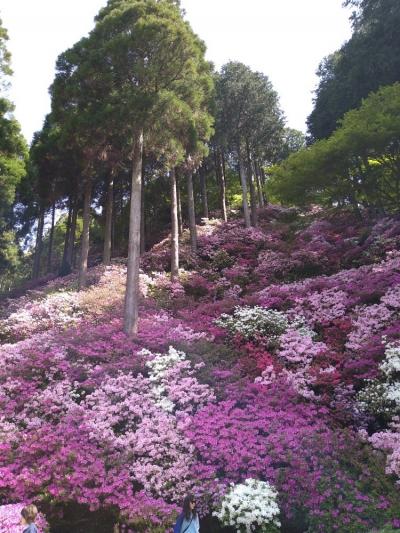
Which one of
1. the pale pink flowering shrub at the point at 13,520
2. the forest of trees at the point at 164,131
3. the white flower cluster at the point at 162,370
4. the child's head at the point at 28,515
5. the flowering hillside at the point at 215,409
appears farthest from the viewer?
the forest of trees at the point at 164,131

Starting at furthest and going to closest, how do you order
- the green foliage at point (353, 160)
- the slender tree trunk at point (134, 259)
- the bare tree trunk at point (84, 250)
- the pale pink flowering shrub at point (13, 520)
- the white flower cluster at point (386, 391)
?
the bare tree trunk at point (84, 250) < the green foliage at point (353, 160) < the slender tree trunk at point (134, 259) < the white flower cluster at point (386, 391) < the pale pink flowering shrub at point (13, 520)

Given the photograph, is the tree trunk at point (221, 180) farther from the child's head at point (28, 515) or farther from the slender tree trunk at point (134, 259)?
the child's head at point (28, 515)

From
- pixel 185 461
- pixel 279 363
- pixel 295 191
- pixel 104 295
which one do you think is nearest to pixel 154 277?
pixel 104 295

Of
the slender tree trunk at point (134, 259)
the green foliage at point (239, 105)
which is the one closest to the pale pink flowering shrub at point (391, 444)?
the slender tree trunk at point (134, 259)

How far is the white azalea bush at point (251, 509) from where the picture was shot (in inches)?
249

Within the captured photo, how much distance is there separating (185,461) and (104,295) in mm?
9391

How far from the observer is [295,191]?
65.3 ft

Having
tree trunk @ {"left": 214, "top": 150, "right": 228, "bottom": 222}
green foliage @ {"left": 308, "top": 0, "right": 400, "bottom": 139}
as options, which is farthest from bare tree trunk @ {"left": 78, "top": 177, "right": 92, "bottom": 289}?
green foliage @ {"left": 308, "top": 0, "right": 400, "bottom": 139}

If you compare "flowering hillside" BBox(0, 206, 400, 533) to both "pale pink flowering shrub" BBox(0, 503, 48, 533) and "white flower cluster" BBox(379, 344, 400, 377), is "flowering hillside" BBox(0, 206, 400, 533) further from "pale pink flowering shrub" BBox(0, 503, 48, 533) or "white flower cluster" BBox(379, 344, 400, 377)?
"pale pink flowering shrub" BBox(0, 503, 48, 533)

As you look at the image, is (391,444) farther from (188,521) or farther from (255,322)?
(255,322)

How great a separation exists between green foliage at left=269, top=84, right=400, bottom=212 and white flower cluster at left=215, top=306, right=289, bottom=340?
762 cm

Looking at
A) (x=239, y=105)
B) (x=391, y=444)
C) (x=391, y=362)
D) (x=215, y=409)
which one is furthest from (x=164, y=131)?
(x=239, y=105)

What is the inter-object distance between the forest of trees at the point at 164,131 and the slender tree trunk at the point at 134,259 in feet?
0.11

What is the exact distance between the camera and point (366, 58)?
2319 cm
